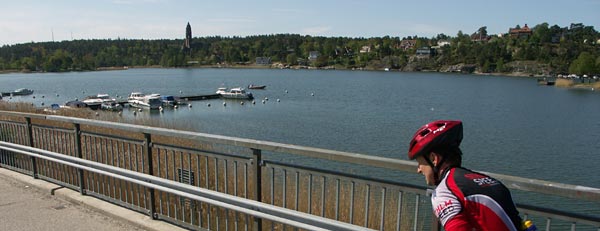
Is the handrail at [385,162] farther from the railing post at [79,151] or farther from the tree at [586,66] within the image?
the tree at [586,66]

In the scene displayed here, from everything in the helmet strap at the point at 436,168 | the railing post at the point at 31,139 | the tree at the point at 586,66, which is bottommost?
the tree at the point at 586,66

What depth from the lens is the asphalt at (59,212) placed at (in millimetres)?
5559

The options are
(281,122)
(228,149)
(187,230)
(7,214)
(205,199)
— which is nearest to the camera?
(205,199)

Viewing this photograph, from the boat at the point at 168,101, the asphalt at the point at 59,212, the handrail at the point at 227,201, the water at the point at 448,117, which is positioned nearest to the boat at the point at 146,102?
the boat at the point at 168,101

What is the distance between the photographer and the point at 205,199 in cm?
478

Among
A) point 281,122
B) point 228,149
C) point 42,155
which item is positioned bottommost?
point 281,122

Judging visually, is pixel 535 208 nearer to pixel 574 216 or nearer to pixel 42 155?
pixel 574 216

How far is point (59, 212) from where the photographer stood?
6082 mm

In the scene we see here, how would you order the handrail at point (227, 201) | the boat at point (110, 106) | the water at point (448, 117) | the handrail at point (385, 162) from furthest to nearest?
the boat at point (110, 106) < the water at point (448, 117) < the handrail at point (227, 201) < the handrail at point (385, 162)

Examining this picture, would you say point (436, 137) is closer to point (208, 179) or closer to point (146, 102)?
point (208, 179)

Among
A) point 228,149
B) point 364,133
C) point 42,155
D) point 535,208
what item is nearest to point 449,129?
point 535,208

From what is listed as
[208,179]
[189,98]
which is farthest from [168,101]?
[208,179]

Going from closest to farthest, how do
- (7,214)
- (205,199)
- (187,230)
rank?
(205,199) < (187,230) < (7,214)

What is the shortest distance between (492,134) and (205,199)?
3717cm
